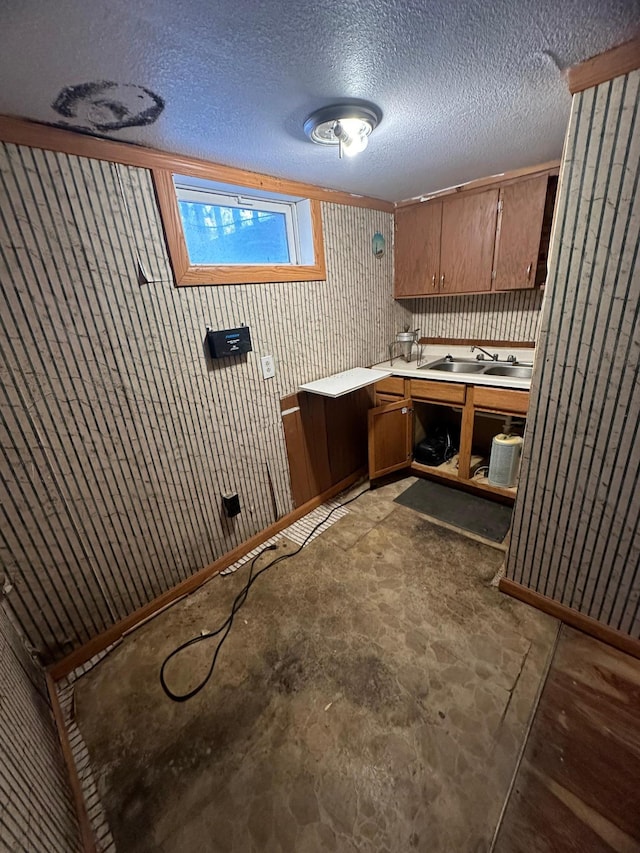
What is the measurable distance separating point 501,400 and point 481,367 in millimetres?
650

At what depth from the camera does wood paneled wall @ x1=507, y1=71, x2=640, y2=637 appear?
1103 millimetres

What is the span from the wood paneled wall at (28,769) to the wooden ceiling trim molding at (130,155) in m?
1.72

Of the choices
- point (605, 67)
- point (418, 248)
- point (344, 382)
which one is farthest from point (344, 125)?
point (418, 248)

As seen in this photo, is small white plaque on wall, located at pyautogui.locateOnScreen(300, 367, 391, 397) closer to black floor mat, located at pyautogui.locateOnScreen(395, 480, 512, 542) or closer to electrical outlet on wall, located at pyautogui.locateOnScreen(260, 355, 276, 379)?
electrical outlet on wall, located at pyautogui.locateOnScreen(260, 355, 276, 379)

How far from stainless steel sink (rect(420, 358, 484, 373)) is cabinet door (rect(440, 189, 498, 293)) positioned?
574mm

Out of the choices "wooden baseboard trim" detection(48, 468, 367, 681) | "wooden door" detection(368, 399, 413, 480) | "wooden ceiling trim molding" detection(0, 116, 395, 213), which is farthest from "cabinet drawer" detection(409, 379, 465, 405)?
"wooden ceiling trim molding" detection(0, 116, 395, 213)

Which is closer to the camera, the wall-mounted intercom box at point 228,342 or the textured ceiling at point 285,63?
the textured ceiling at point 285,63

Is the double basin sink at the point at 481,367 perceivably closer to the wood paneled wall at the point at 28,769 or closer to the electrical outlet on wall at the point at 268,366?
the electrical outlet on wall at the point at 268,366

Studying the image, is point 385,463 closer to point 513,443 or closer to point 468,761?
point 513,443

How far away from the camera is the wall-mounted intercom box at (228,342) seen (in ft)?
5.84

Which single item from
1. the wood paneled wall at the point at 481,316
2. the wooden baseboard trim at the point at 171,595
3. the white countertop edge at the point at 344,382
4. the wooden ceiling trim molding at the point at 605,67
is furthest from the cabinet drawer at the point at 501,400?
the wooden ceiling trim molding at the point at 605,67

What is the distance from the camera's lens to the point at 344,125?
50.5 inches

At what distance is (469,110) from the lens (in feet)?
4.30

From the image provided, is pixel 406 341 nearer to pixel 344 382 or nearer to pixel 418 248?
pixel 418 248
